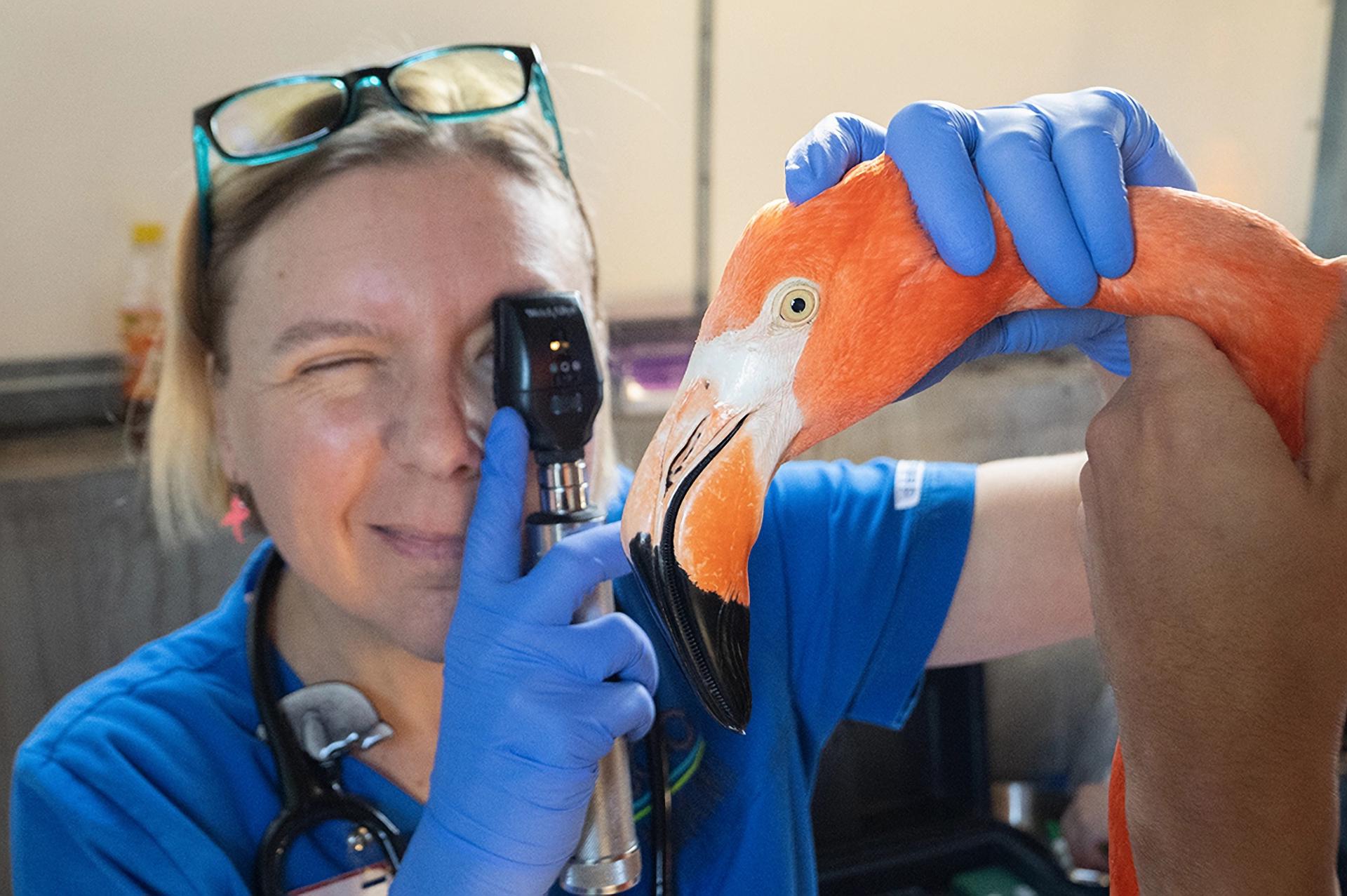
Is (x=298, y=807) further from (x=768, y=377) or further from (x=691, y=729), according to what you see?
(x=768, y=377)

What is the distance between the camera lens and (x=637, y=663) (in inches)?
30.7

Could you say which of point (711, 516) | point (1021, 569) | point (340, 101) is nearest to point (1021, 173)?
point (711, 516)

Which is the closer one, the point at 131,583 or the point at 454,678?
the point at 454,678

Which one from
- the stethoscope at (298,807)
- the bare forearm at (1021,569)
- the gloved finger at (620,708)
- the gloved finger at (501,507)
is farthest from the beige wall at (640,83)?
the stethoscope at (298,807)

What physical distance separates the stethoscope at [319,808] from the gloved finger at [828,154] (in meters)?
0.50

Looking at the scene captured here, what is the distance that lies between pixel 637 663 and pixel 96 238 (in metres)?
1.21

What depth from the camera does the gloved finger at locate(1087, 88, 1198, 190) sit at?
0.56 metres

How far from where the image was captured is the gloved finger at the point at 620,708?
28.5 inches

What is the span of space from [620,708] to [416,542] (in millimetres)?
243

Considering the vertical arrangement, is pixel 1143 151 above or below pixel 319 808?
above

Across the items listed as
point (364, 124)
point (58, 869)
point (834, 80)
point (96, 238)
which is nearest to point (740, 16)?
point (834, 80)

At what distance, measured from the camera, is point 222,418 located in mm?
963

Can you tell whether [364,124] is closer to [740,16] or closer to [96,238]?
[96,238]

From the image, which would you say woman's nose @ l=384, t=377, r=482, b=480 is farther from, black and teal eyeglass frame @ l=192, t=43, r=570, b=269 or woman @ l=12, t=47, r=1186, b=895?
black and teal eyeglass frame @ l=192, t=43, r=570, b=269
